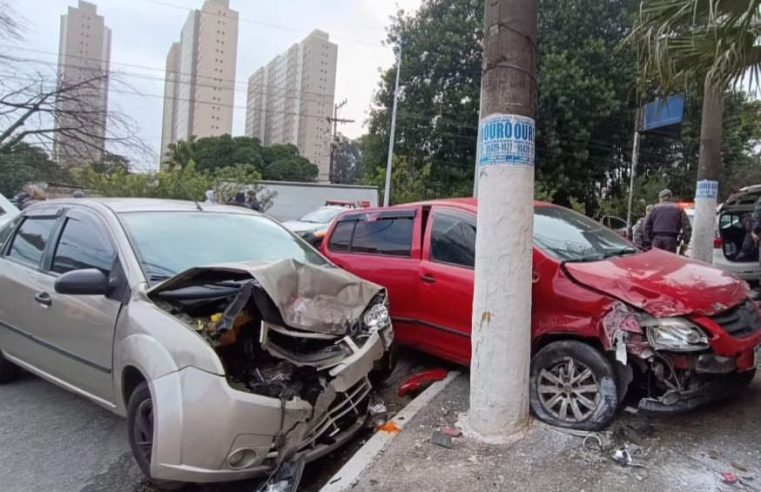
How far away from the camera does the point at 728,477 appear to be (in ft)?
9.61

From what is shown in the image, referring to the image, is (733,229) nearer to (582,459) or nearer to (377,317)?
(582,459)

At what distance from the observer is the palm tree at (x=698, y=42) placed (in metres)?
4.69

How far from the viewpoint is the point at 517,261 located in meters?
3.27

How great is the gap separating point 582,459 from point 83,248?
354 centimetres

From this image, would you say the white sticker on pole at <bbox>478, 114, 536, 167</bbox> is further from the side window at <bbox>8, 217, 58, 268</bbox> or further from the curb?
the side window at <bbox>8, 217, 58, 268</bbox>

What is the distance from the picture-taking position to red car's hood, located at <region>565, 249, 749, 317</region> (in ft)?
10.8

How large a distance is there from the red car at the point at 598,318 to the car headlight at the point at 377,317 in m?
0.75

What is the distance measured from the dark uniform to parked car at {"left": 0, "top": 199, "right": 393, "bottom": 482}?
6.07 metres

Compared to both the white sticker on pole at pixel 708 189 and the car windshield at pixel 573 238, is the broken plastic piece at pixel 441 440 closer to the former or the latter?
the car windshield at pixel 573 238

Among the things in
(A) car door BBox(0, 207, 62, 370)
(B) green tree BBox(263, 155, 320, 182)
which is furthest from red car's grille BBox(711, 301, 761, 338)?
(B) green tree BBox(263, 155, 320, 182)

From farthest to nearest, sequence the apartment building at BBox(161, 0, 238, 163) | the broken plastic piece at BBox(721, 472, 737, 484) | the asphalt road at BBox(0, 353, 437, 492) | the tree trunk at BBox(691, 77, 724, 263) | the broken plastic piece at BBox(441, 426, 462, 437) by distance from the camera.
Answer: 1. the apartment building at BBox(161, 0, 238, 163)
2. the tree trunk at BBox(691, 77, 724, 263)
3. the broken plastic piece at BBox(441, 426, 462, 437)
4. the asphalt road at BBox(0, 353, 437, 492)
5. the broken plastic piece at BBox(721, 472, 737, 484)

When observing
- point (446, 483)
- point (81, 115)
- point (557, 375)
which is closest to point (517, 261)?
point (557, 375)

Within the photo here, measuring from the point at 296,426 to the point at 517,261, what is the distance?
1587 mm

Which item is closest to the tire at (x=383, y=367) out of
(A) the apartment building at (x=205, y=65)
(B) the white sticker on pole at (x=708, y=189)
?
(B) the white sticker on pole at (x=708, y=189)
